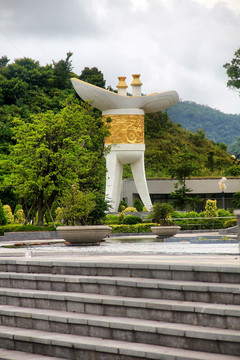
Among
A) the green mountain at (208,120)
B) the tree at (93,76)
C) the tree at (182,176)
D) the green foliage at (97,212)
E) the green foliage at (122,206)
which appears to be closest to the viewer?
the green foliage at (97,212)

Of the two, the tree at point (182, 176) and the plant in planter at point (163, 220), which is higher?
the tree at point (182, 176)

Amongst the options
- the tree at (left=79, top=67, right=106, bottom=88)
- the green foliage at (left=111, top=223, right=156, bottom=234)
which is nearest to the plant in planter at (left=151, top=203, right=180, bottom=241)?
the green foliage at (left=111, top=223, right=156, bottom=234)

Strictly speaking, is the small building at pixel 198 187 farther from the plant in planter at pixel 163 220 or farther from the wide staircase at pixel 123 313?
the wide staircase at pixel 123 313

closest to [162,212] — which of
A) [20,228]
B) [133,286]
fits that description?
[20,228]

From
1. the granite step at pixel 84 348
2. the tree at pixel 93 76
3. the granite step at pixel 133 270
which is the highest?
the tree at pixel 93 76

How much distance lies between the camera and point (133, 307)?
640 cm

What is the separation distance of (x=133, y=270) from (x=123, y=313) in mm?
799

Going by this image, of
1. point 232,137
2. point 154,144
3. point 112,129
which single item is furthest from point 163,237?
point 232,137

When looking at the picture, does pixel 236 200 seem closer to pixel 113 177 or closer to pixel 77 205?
pixel 113 177

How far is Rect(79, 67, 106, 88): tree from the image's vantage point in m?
55.0

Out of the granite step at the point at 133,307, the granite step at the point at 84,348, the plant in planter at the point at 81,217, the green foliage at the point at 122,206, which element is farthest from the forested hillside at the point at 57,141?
the granite step at the point at 84,348

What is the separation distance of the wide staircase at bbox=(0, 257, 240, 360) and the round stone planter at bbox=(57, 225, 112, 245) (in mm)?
7427

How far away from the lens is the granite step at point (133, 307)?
568 centimetres

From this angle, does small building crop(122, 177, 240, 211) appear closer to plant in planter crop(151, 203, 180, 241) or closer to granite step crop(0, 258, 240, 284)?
plant in planter crop(151, 203, 180, 241)
